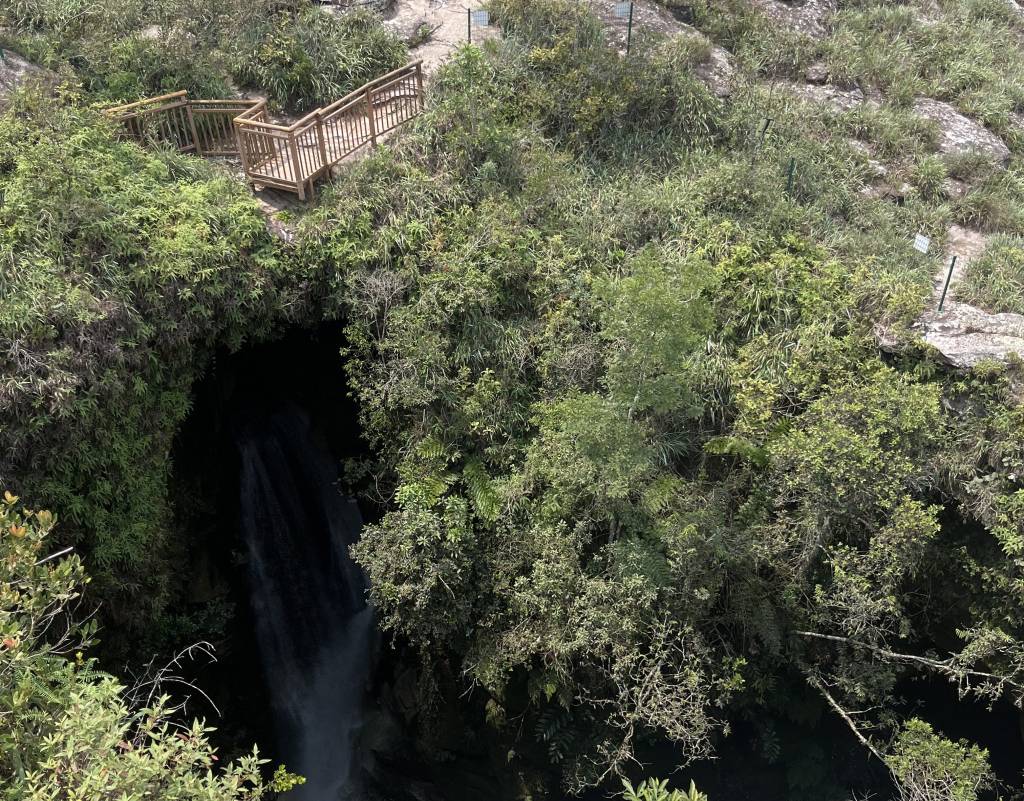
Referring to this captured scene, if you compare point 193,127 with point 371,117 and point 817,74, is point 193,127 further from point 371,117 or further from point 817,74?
point 817,74

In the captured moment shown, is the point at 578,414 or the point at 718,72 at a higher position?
the point at 718,72

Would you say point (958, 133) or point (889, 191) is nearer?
point (889, 191)

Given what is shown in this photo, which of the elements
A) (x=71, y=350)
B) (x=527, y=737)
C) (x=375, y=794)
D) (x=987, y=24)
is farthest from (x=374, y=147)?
(x=987, y=24)

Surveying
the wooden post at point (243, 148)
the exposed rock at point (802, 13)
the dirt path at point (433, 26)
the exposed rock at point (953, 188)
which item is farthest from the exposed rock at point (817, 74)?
the wooden post at point (243, 148)

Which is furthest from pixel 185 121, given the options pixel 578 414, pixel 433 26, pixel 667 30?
pixel 667 30

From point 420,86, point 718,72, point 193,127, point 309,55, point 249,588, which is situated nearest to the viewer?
Result: point 193,127

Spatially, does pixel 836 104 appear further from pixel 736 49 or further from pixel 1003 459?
pixel 1003 459

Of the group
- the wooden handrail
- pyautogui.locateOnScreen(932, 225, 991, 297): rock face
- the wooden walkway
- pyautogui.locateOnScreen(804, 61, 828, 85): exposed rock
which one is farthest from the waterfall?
pyautogui.locateOnScreen(804, 61, 828, 85): exposed rock

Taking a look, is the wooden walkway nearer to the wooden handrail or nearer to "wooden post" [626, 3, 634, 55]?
the wooden handrail
